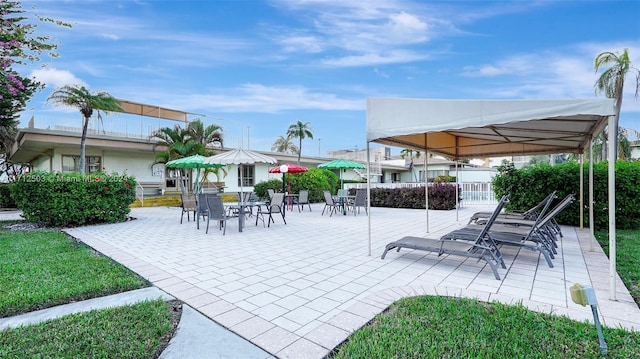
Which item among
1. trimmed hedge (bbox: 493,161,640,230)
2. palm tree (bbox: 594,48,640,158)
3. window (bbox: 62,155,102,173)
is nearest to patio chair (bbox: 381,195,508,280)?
trimmed hedge (bbox: 493,161,640,230)

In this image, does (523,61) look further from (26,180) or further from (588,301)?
(26,180)

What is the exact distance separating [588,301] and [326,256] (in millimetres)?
3780

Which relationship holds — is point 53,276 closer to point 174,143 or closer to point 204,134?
point 174,143

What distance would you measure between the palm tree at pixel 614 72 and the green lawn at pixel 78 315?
64.9ft

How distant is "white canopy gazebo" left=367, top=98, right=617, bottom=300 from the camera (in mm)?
3531

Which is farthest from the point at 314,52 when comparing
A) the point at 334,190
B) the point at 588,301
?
the point at 588,301

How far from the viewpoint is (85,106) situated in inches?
585

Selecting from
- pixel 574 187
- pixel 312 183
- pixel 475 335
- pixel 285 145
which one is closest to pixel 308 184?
pixel 312 183

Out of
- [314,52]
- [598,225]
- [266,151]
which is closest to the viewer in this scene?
[598,225]

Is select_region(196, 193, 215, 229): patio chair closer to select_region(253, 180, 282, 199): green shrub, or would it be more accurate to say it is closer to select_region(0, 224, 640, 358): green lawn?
select_region(0, 224, 640, 358): green lawn

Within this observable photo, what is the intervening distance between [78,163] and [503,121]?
20937mm

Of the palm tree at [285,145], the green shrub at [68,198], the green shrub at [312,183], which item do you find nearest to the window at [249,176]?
the green shrub at [312,183]

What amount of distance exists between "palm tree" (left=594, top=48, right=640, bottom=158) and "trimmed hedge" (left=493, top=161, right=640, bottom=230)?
30.5 feet

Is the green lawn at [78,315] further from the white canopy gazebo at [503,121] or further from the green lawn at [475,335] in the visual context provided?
the white canopy gazebo at [503,121]
